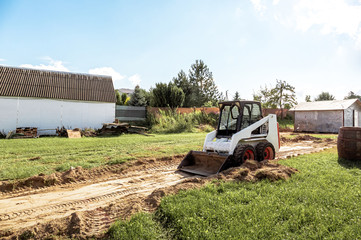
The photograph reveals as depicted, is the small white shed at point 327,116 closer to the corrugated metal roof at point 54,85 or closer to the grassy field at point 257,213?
the corrugated metal roof at point 54,85

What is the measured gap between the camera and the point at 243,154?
7.70 meters

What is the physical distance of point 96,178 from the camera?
23.8 feet

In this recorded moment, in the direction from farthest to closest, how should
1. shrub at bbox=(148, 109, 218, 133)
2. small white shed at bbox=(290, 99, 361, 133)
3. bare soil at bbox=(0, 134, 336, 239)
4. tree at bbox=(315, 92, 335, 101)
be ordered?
tree at bbox=(315, 92, 335, 101), small white shed at bbox=(290, 99, 361, 133), shrub at bbox=(148, 109, 218, 133), bare soil at bbox=(0, 134, 336, 239)

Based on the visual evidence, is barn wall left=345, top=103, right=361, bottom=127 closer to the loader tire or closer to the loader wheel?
the loader wheel

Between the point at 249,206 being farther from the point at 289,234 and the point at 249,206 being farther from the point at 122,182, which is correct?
the point at 122,182

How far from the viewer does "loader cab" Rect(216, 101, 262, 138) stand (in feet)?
28.3

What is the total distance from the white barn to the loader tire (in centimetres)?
1630


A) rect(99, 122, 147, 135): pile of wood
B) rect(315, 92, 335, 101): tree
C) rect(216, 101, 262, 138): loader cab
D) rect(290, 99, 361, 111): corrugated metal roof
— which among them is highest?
rect(315, 92, 335, 101): tree

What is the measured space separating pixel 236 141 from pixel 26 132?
17223mm

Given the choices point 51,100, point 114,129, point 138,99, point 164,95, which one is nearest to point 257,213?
point 114,129

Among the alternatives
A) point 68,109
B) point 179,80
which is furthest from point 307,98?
point 68,109

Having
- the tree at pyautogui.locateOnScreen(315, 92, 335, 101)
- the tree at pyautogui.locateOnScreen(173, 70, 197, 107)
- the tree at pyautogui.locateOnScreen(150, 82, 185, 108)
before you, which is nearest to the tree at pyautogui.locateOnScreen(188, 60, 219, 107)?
the tree at pyautogui.locateOnScreen(173, 70, 197, 107)

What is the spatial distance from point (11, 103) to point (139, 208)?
20.5 m

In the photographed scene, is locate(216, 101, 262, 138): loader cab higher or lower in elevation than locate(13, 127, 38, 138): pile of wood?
higher
